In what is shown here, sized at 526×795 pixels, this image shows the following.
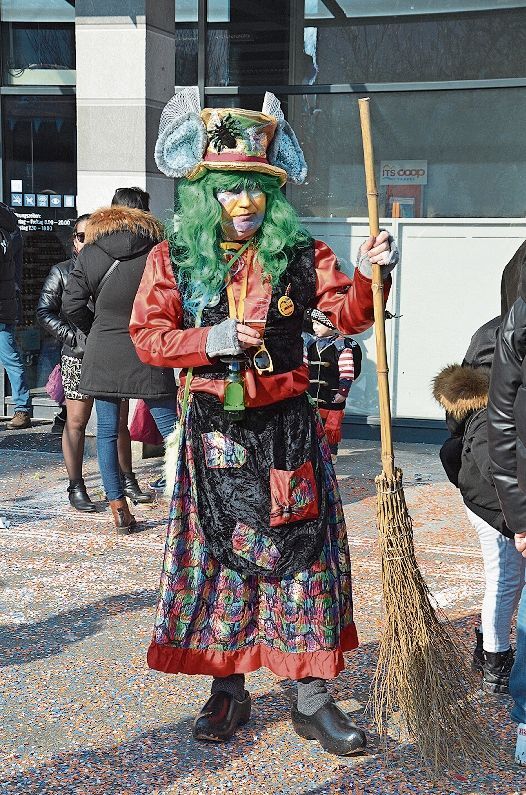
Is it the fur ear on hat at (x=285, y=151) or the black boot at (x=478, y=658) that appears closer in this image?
the fur ear on hat at (x=285, y=151)

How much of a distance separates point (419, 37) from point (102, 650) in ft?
19.5

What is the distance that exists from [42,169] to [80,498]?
3710mm

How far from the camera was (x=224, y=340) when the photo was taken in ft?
10.5

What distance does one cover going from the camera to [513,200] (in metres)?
8.26

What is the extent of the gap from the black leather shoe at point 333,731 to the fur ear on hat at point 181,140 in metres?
1.83

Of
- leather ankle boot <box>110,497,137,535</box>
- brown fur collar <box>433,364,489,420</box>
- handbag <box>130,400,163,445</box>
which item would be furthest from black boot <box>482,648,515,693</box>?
handbag <box>130,400,163,445</box>

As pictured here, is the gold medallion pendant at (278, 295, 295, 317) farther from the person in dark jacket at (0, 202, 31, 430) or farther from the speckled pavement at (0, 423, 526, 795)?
the person in dark jacket at (0, 202, 31, 430)

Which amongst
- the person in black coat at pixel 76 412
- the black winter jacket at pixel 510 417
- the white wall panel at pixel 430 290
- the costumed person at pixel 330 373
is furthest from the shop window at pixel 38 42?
the black winter jacket at pixel 510 417

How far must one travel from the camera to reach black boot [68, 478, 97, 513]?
6.23 meters

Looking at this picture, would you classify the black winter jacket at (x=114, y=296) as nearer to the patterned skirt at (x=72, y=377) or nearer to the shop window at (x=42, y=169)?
the patterned skirt at (x=72, y=377)

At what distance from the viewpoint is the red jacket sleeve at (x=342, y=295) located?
3338 millimetres

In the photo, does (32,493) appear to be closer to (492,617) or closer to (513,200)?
(492,617)

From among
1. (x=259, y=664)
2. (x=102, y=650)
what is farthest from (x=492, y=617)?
(x=102, y=650)

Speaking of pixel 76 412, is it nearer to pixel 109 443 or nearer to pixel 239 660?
pixel 109 443
